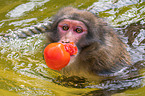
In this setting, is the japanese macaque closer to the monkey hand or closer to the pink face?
the pink face

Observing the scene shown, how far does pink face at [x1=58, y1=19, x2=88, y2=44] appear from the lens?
3.21 meters

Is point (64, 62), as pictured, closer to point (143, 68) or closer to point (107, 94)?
point (107, 94)

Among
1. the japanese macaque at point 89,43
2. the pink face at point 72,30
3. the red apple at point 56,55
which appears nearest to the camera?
the red apple at point 56,55

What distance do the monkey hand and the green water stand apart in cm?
53

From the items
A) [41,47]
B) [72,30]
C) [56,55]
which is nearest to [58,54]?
[56,55]

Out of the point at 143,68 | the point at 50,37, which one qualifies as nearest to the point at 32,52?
the point at 50,37

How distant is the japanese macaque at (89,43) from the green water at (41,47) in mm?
288

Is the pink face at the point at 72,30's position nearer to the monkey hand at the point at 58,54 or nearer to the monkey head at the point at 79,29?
the monkey head at the point at 79,29

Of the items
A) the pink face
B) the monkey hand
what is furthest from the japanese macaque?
the monkey hand

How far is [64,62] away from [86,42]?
1.79 ft

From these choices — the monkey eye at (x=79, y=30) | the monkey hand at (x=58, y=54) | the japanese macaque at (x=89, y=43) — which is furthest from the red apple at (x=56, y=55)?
the monkey eye at (x=79, y=30)

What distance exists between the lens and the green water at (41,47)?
→ 3357 mm

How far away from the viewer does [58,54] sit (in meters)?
2.86

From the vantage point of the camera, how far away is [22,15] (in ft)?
20.8
